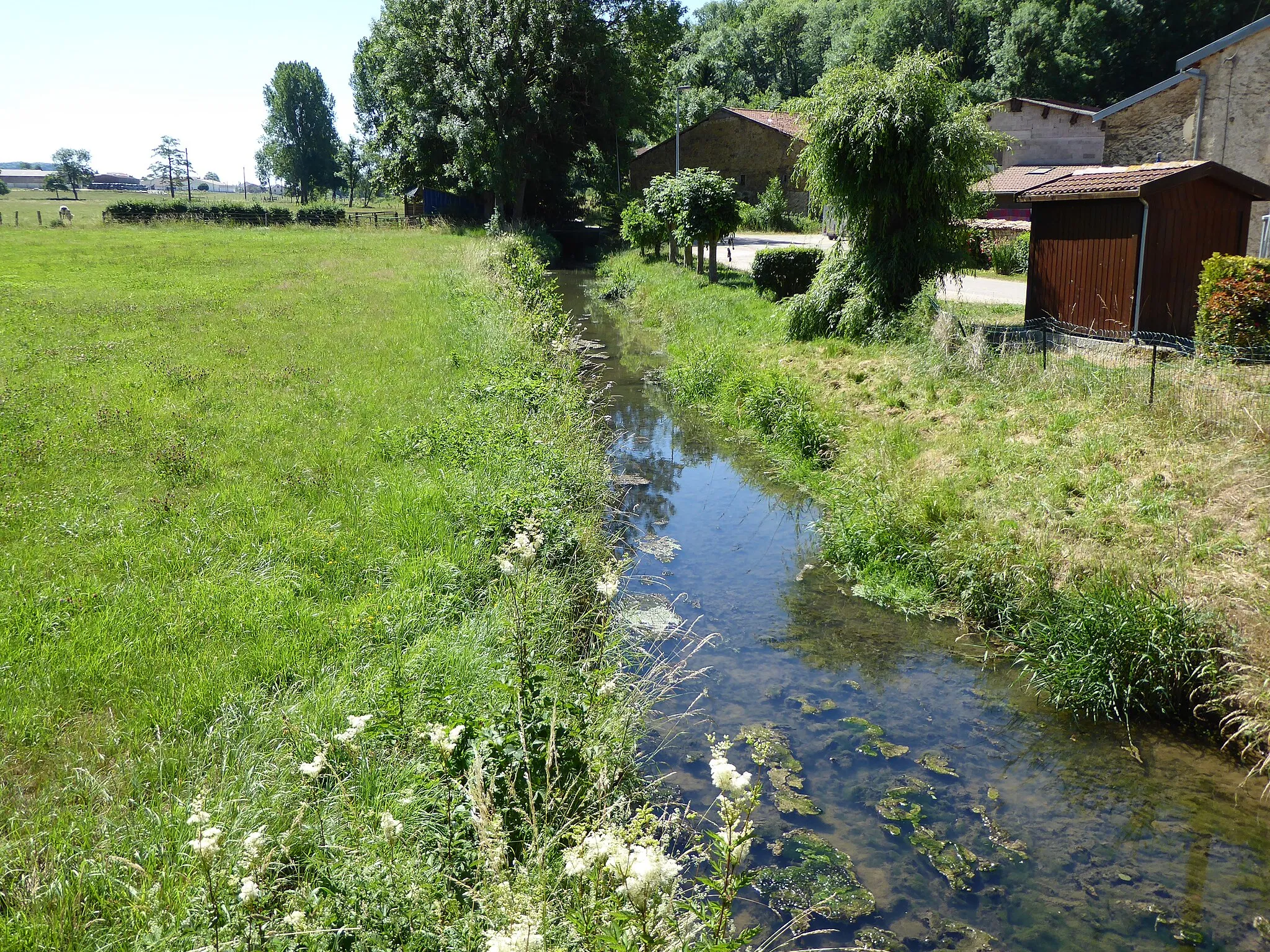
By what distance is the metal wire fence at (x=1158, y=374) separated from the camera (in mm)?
8570

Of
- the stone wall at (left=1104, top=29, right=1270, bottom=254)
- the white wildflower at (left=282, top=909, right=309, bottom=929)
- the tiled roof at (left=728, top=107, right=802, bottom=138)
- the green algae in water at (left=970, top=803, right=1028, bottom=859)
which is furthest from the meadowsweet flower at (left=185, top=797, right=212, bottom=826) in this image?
the tiled roof at (left=728, top=107, right=802, bottom=138)

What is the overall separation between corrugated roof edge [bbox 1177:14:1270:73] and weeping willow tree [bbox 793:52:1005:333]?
7919 millimetres

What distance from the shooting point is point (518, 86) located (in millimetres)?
38750

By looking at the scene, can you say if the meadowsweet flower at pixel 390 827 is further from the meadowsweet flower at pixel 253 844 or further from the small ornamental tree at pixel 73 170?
the small ornamental tree at pixel 73 170

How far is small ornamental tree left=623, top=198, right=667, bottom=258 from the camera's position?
28047 millimetres

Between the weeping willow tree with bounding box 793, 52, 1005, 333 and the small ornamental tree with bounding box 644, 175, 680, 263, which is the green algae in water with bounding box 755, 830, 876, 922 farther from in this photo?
the small ornamental tree with bounding box 644, 175, 680, 263

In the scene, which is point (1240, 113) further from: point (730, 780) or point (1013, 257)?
point (730, 780)

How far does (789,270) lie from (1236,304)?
10753 mm

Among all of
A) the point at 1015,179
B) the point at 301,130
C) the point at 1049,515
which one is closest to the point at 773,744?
the point at 1049,515

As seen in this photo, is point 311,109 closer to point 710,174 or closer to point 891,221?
point 710,174

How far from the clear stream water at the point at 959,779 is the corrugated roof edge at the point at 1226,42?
17.8 metres

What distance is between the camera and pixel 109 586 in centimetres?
604

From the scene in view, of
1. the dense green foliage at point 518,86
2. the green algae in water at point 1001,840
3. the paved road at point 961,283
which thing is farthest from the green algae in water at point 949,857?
the dense green foliage at point 518,86

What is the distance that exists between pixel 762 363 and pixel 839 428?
12.7 ft
